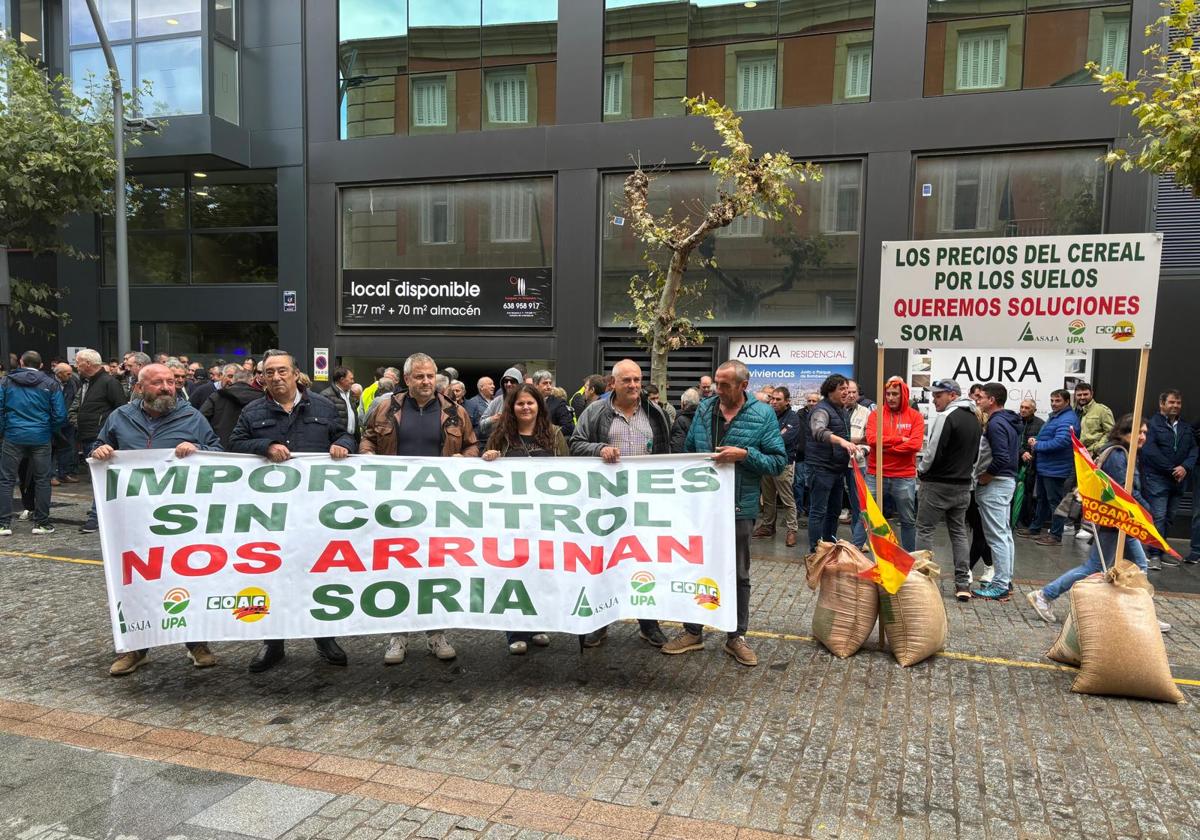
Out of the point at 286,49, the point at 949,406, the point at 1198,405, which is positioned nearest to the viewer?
the point at 949,406

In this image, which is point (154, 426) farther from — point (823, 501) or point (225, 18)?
point (225, 18)

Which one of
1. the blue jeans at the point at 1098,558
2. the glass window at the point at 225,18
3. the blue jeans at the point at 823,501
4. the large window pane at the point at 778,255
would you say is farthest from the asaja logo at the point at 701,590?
the glass window at the point at 225,18

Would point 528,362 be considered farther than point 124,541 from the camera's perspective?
Yes

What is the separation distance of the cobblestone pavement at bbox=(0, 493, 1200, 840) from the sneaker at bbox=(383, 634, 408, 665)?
0.11 meters

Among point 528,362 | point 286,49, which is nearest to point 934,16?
point 528,362

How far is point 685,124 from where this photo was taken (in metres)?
14.1

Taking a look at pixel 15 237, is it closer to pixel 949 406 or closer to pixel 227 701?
pixel 227 701

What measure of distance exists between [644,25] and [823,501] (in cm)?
1006

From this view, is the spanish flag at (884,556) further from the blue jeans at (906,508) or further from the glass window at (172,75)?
the glass window at (172,75)

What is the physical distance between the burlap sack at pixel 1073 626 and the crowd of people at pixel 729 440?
0.90m

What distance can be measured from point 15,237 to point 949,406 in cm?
1640

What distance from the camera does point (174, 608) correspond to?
15.5ft

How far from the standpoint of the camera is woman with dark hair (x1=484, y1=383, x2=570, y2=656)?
17.7ft

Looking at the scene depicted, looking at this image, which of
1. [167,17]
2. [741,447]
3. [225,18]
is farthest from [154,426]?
[167,17]
